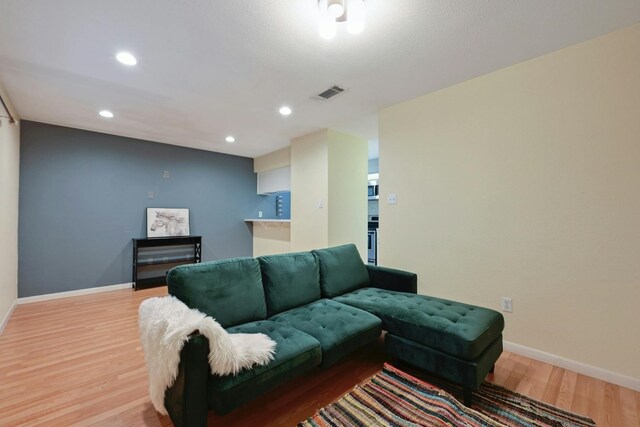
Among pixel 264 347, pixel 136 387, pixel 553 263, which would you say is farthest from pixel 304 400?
pixel 553 263

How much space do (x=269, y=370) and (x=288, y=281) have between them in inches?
34.2

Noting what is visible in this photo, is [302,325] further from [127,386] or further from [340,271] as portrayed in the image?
[127,386]

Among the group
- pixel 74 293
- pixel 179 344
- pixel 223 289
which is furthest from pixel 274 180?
pixel 179 344

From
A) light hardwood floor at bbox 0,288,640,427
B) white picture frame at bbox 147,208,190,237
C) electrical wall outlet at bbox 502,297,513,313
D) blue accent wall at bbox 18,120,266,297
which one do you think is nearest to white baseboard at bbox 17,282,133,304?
blue accent wall at bbox 18,120,266,297

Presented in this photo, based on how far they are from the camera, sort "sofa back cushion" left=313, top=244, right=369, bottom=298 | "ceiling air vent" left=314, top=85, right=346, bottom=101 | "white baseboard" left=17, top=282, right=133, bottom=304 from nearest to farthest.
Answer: "sofa back cushion" left=313, top=244, right=369, bottom=298 → "ceiling air vent" left=314, top=85, right=346, bottom=101 → "white baseboard" left=17, top=282, right=133, bottom=304

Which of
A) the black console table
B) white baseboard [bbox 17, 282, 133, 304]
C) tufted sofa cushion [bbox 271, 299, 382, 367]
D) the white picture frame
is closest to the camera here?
tufted sofa cushion [bbox 271, 299, 382, 367]

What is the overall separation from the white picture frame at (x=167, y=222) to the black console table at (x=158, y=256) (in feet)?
0.67

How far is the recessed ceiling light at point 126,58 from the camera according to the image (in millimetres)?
2094

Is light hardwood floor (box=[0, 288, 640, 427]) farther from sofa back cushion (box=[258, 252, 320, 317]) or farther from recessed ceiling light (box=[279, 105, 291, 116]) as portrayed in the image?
recessed ceiling light (box=[279, 105, 291, 116])

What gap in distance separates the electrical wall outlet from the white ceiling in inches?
76.9

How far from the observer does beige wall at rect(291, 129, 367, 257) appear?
12.9ft

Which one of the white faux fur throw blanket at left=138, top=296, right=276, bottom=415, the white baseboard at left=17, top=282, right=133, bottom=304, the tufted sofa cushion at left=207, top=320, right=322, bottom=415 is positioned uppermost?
the white faux fur throw blanket at left=138, top=296, right=276, bottom=415

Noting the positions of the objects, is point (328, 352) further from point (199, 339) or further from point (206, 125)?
point (206, 125)

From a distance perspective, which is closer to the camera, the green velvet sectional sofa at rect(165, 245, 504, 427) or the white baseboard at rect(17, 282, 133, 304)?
the green velvet sectional sofa at rect(165, 245, 504, 427)
